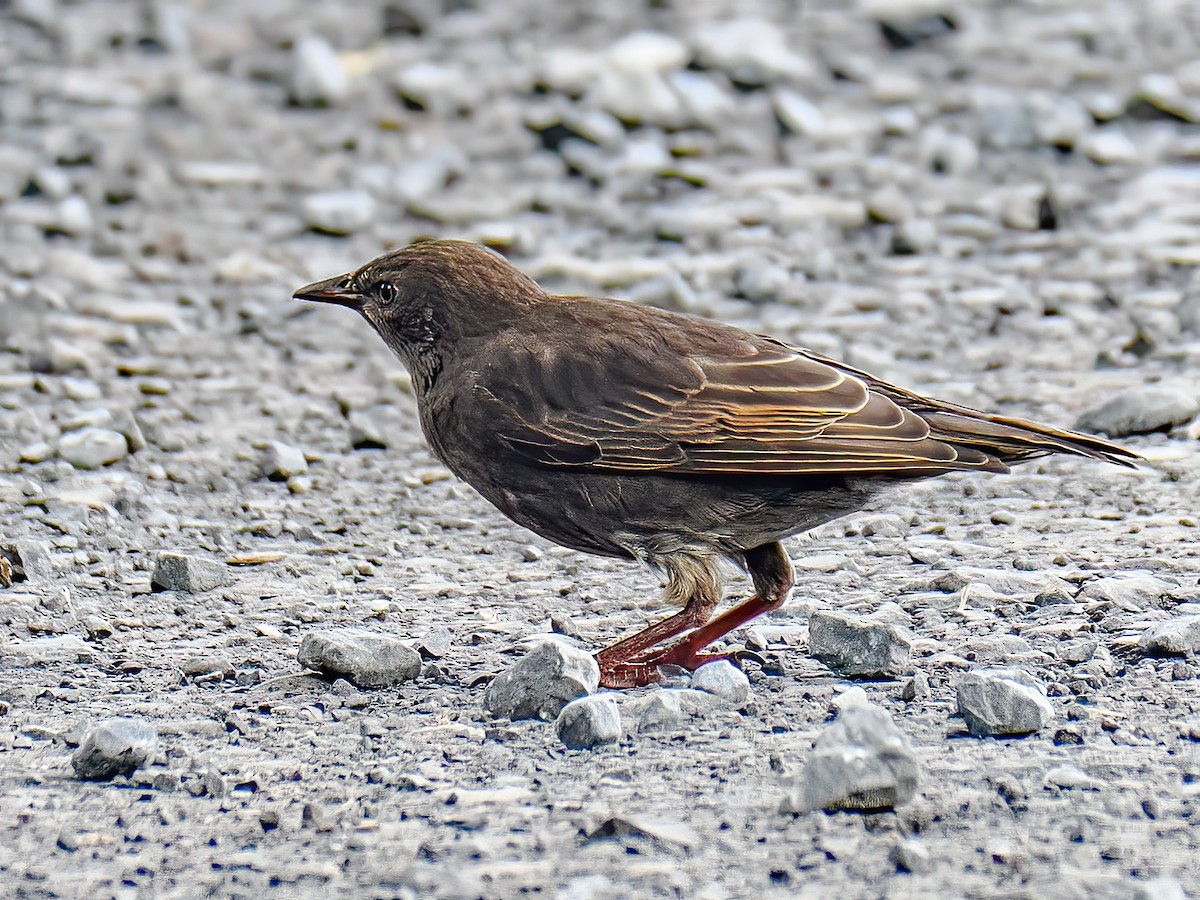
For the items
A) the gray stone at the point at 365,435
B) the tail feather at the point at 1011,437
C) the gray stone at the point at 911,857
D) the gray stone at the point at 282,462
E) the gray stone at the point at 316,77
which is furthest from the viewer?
the gray stone at the point at 316,77

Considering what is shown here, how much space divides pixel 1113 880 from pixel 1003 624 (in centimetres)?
181

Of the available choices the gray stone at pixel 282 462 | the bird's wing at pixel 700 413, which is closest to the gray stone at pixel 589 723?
the bird's wing at pixel 700 413

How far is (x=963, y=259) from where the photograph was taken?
10117mm

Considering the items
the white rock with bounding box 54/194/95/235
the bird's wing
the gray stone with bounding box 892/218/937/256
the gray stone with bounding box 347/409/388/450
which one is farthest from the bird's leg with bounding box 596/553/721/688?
the white rock with bounding box 54/194/95/235

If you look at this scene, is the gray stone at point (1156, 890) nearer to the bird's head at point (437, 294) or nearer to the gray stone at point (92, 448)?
the bird's head at point (437, 294)

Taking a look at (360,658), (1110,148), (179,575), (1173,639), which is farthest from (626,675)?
(1110,148)

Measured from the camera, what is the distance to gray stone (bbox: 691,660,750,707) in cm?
485

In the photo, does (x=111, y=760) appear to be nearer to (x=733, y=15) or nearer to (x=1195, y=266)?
(x=1195, y=266)

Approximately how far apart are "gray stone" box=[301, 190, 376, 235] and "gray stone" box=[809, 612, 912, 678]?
596 cm

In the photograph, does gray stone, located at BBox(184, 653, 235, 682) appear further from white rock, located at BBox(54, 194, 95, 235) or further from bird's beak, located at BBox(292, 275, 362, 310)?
white rock, located at BBox(54, 194, 95, 235)

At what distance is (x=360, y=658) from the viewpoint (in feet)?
16.4

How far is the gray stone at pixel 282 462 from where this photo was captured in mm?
7176

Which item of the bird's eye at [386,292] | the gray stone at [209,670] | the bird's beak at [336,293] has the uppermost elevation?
the bird's eye at [386,292]

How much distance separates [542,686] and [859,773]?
110 centimetres
